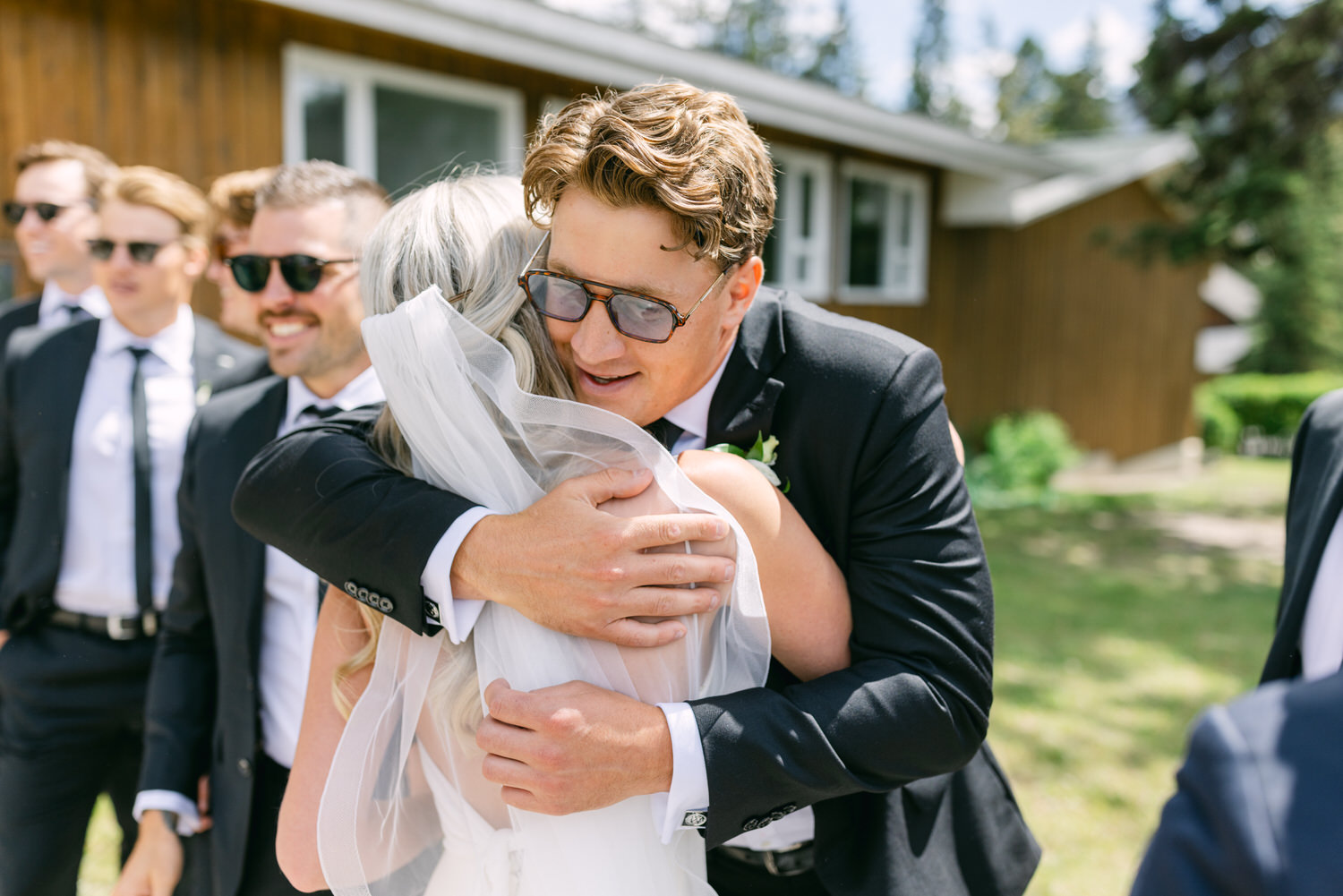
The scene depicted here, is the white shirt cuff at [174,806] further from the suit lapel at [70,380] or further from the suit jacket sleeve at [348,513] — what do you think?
the suit lapel at [70,380]

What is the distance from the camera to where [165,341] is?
141 inches

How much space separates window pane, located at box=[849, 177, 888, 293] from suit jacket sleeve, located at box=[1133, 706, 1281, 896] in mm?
12954

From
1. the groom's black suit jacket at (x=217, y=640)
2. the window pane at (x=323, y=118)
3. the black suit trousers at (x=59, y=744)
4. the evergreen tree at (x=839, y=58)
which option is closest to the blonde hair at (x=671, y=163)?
the groom's black suit jacket at (x=217, y=640)

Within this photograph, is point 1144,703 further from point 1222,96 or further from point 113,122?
point 1222,96

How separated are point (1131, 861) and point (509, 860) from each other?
3.46 meters

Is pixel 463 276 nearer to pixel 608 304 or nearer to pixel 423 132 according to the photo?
pixel 608 304

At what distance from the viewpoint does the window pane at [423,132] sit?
7707mm

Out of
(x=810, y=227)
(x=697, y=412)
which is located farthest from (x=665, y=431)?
(x=810, y=227)

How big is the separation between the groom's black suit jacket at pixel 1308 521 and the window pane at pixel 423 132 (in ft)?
21.3

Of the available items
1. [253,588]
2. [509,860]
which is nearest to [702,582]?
[509,860]

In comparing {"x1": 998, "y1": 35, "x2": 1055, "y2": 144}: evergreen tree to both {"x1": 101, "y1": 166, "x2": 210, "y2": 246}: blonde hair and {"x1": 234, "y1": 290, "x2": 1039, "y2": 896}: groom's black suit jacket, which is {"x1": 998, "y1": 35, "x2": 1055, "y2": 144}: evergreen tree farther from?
{"x1": 234, "y1": 290, "x2": 1039, "y2": 896}: groom's black suit jacket

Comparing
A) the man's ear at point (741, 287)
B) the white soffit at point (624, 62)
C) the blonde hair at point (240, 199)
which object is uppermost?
the white soffit at point (624, 62)

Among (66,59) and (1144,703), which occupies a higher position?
(66,59)

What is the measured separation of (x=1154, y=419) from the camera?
68.1ft
